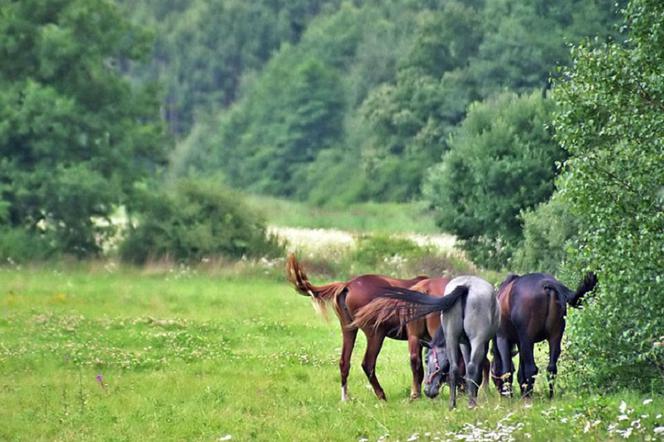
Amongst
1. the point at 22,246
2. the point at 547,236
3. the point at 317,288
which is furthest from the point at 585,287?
the point at 22,246

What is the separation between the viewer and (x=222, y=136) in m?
104

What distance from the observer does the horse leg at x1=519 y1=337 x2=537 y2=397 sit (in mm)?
16688

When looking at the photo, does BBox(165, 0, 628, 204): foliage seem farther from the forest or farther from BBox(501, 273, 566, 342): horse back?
BBox(501, 273, 566, 342): horse back

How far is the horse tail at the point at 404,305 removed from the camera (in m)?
15.9

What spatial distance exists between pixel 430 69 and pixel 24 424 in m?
56.1

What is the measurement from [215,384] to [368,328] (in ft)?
9.79

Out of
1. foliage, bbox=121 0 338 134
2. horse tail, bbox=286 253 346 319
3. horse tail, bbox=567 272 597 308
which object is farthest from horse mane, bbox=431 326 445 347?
foliage, bbox=121 0 338 134

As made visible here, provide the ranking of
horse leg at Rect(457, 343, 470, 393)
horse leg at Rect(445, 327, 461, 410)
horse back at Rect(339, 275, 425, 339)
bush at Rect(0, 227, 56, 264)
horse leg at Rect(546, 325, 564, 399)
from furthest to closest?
bush at Rect(0, 227, 56, 264)
horse back at Rect(339, 275, 425, 339)
horse leg at Rect(546, 325, 564, 399)
horse leg at Rect(457, 343, 470, 393)
horse leg at Rect(445, 327, 461, 410)

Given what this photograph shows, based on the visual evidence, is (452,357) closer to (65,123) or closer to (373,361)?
(373,361)

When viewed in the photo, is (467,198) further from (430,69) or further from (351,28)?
(351,28)

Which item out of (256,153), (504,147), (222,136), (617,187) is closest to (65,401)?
(617,187)

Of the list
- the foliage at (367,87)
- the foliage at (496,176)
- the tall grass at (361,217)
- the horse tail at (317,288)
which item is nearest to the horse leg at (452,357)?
the horse tail at (317,288)

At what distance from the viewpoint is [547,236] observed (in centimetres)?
3033

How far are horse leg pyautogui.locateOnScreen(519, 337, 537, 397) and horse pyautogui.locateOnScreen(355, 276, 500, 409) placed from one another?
33.6 inches
